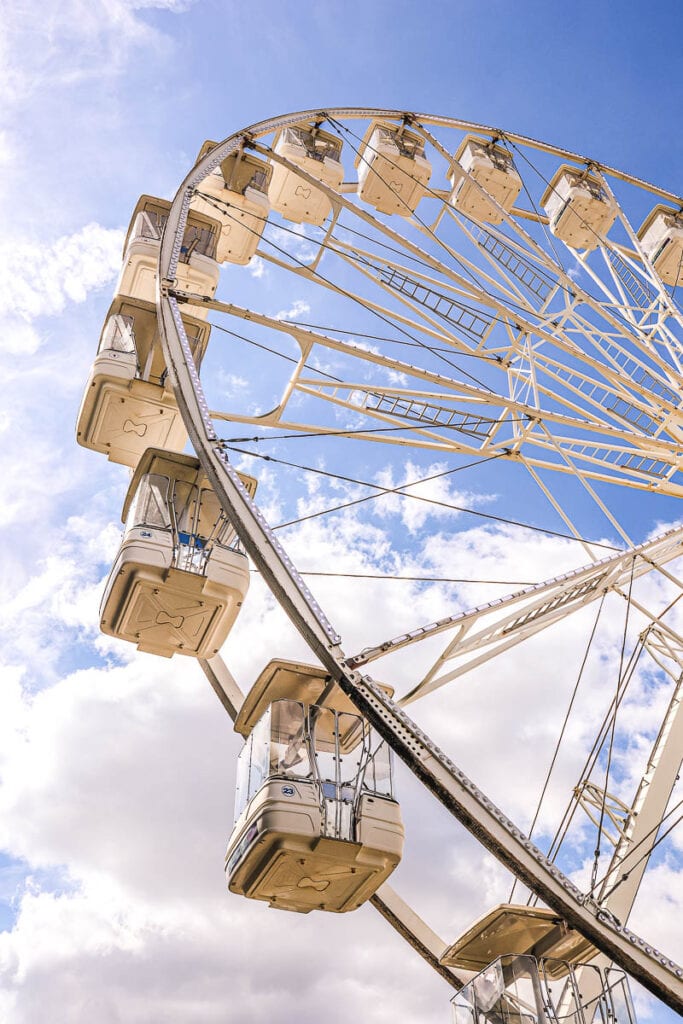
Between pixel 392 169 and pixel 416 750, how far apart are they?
10687 mm

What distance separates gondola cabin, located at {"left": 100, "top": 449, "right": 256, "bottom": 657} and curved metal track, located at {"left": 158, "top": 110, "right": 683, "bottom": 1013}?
0.93m

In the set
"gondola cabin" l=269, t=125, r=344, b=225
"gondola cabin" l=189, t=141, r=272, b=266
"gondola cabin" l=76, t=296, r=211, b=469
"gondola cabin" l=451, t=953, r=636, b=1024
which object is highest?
"gondola cabin" l=269, t=125, r=344, b=225

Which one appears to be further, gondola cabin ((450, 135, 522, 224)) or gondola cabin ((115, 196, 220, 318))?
gondola cabin ((450, 135, 522, 224))

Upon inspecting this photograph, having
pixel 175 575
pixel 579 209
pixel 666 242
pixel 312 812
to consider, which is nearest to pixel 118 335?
pixel 175 575

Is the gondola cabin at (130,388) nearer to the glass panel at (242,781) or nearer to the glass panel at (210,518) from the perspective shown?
the glass panel at (210,518)

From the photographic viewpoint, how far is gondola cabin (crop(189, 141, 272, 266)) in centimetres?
1301

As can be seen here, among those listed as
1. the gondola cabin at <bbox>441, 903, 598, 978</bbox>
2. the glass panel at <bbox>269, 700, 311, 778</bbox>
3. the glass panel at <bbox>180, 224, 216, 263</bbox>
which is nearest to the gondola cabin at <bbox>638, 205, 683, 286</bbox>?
the glass panel at <bbox>180, 224, 216, 263</bbox>

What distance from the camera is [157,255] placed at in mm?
11461

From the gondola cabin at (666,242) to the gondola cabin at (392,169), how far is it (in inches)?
162

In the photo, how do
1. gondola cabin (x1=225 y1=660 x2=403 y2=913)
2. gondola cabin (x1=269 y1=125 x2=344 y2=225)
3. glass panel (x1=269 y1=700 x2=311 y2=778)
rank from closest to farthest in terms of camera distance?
gondola cabin (x1=225 y1=660 x2=403 y2=913) < glass panel (x1=269 y1=700 x2=311 y2=778) < gondola cabin (x1=269 y1=125 x2=344 y2=225)

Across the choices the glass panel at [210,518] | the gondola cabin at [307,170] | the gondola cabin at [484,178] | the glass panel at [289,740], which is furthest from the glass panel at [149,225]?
the glass panel at [289,740]

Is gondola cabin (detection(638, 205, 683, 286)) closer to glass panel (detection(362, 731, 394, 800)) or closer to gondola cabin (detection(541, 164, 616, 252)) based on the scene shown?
gondola cabin (detection(541, 164, 616, 252))

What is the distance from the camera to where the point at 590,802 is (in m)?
10.0

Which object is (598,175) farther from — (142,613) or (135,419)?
(142,613)
